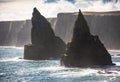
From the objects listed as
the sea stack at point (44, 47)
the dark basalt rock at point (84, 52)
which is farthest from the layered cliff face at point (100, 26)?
the dark basalt rock at point (84, 52)

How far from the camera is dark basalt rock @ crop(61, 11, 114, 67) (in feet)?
233

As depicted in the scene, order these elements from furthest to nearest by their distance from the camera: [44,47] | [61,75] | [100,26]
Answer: [100,26]
[44,47]
[61,75]

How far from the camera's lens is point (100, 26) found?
156625 millimetres

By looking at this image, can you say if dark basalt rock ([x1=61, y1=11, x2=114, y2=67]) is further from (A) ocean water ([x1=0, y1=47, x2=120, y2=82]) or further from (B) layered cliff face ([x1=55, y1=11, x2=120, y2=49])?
(B) layered cliff face ([x1=55, y1=11, x2=120, y2=49])

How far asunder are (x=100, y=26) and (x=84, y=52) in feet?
282

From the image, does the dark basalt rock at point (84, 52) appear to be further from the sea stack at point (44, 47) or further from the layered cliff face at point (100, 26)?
the layered cliff face at point (100, 26)

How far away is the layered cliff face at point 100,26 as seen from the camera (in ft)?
481

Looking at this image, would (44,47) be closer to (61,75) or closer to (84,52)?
(84,52)

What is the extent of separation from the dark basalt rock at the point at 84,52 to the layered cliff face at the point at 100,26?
67.7m

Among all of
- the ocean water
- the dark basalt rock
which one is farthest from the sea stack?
the ocean water

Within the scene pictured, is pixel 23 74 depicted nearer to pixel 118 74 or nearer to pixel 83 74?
pixel 83 74

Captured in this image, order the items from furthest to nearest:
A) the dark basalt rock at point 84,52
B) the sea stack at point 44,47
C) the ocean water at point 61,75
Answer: the sea stack at point 44,47 < the dark basalt rock at point 84,52 < the ocean water at point 61,75

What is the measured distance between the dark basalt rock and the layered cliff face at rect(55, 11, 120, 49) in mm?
67720

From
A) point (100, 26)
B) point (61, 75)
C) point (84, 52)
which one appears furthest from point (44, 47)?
point (100, 26)
